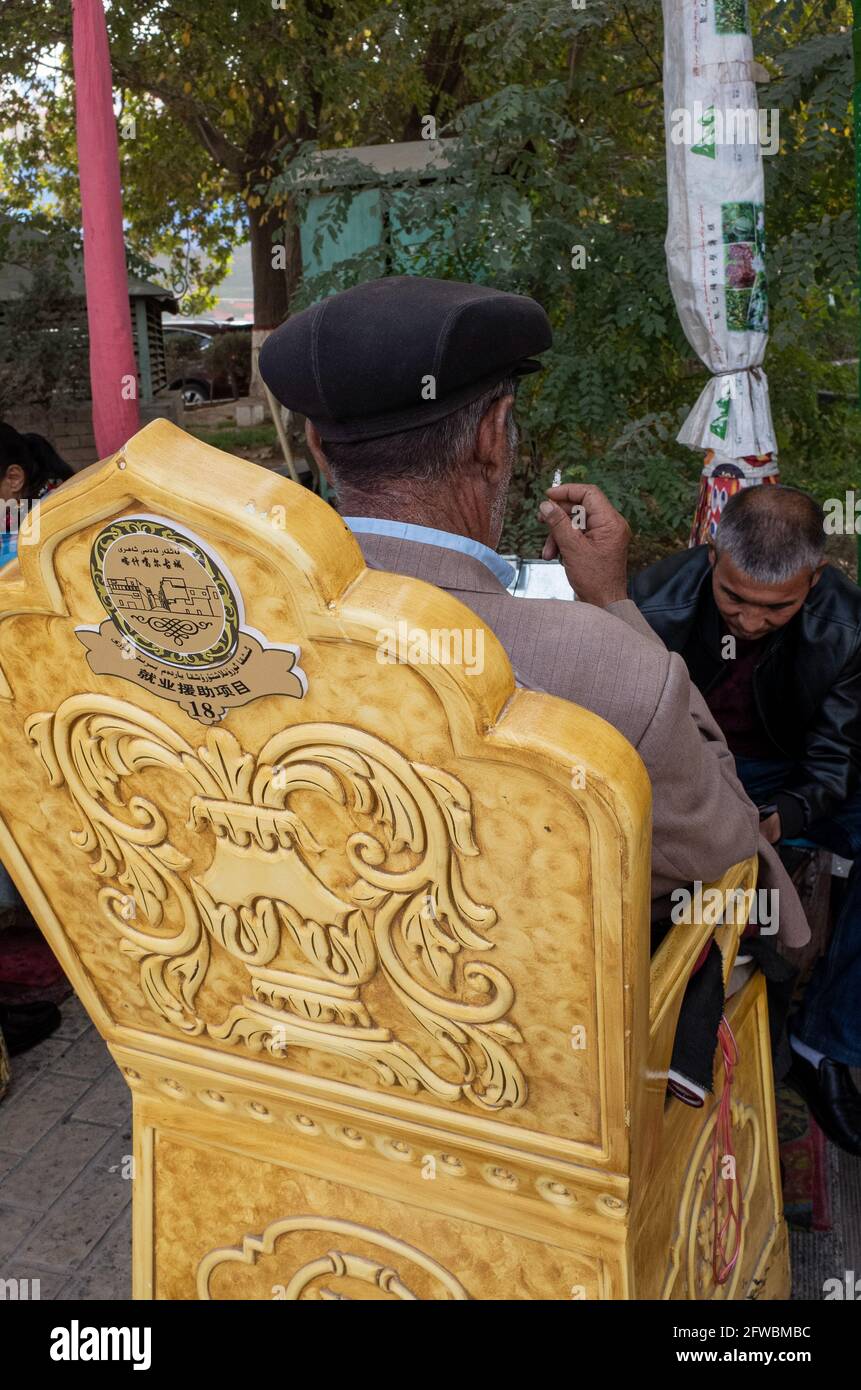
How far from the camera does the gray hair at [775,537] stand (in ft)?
7.23

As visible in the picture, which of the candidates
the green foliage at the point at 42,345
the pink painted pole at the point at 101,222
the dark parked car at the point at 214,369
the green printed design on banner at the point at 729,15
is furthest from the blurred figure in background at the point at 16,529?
the dark parked car at the point at 214,369

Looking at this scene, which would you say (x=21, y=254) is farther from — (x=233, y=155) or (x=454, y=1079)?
(x=454, y=1079)

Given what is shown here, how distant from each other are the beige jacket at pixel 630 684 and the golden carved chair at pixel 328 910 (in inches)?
6.1

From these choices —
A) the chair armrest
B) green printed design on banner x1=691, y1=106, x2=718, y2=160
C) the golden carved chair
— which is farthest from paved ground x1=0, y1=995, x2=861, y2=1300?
green printed design on banner x1=691, y1=106, x2=718, y2=160

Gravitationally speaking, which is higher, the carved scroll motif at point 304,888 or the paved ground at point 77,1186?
the carved scroll motif at point 304,888

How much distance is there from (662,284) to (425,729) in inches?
144

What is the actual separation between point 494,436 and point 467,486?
0.07 metres

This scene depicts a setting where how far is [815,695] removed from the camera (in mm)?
2352

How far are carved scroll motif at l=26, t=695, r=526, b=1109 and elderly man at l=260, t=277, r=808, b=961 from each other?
0.22 meters

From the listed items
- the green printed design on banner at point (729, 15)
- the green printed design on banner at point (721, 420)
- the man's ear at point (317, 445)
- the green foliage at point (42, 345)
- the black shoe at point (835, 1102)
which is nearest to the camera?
the man's ear at point (317, 445)

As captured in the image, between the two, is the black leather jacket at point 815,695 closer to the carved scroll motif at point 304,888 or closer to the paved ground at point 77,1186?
the paved ground at point 77,1186
